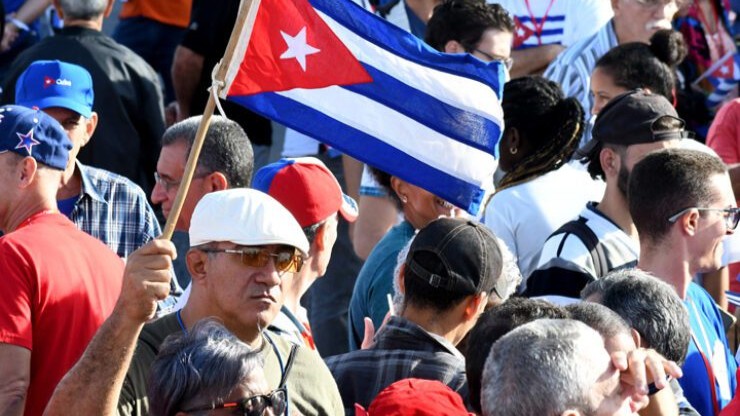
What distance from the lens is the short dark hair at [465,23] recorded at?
300 inches

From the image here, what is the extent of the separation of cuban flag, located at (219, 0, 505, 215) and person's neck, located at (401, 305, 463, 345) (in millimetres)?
685

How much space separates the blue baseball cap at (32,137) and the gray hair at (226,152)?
0.88 metres

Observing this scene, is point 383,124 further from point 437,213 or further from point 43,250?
point 43,250

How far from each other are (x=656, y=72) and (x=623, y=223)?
171cm

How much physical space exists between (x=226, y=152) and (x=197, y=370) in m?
2.27

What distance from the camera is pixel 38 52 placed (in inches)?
335

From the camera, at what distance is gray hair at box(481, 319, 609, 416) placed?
373 cm

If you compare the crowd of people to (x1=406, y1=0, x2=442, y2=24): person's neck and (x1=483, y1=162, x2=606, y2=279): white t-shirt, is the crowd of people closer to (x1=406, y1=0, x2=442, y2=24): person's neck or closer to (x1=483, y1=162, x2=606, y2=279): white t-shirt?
(x1=483, y1=162, x2=606, y2=279): white t-shirt

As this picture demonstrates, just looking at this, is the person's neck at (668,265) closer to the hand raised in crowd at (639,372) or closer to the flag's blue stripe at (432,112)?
the flag's blue stripe at (432,112)

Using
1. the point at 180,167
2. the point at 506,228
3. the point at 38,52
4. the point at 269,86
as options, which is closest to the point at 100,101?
the point at 38,52

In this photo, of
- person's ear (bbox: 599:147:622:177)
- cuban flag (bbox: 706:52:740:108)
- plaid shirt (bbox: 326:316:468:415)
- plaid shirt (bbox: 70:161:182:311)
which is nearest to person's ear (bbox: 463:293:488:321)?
plaid shirt (bbox: 326:316:468:415)

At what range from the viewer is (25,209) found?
5266 millimetres

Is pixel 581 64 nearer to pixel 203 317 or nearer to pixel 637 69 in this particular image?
pixel 637 69

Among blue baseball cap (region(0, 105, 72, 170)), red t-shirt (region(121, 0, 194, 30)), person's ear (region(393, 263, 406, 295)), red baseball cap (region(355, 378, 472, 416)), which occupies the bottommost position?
red t-shirt (region(121, 0, 194, 30))
